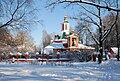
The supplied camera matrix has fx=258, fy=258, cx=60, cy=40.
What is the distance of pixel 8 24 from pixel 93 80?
13.7 metres

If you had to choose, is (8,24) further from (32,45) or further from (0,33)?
(32,45)

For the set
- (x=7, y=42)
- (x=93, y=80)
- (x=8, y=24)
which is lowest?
(x=93, y=80)

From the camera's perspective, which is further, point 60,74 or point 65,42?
point 65,42

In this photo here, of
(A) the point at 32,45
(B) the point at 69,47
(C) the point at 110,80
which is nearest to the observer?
(C) the point at 110,80

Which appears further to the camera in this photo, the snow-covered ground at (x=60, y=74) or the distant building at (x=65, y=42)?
the distant building at (x=65, y=42)

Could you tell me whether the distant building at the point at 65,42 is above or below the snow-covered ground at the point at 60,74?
above

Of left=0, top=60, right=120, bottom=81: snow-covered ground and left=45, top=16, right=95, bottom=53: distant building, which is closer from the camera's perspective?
left=0, top=60, right=120, bottom=81: snow-covered ground

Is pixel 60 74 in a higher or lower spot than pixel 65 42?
lower

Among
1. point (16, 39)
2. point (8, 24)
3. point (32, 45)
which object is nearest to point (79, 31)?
point (16, 39)

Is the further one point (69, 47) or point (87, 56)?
point (69, 47)

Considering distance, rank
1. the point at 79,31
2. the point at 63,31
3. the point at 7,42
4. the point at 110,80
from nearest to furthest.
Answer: the point at 110,80, the point at 7,42, the point at 79,31, the point at 63,31

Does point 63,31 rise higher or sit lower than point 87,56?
higher

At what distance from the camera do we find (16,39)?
28719 mm

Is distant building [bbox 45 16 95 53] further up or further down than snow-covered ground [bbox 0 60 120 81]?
further up
